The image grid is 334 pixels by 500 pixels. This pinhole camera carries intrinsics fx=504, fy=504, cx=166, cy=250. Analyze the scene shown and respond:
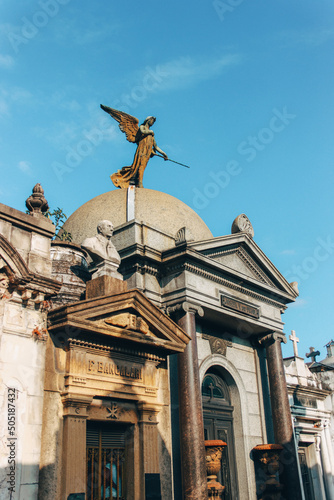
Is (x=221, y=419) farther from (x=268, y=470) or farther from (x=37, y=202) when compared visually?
(x=37, y=202)

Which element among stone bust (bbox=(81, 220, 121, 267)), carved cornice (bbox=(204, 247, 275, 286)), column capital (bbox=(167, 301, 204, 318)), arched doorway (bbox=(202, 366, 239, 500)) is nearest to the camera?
stone bust (bbox=(81, 220, 121, 267))

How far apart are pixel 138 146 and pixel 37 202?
6821 millimetres

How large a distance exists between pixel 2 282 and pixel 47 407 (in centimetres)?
219

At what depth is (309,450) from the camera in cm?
1789

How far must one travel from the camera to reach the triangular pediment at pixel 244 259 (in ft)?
44.5

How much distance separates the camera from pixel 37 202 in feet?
32.0

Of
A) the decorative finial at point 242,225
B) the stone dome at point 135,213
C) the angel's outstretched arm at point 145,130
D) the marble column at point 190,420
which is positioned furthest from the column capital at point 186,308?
the angel's outstretched arm at point 145,130

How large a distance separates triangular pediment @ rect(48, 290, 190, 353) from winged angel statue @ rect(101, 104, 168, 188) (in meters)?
6.75

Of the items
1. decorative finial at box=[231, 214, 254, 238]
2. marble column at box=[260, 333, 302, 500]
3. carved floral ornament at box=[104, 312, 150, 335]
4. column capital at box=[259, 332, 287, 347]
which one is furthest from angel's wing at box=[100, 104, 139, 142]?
carved floral ornament at box=[104, 312, 150, 335]

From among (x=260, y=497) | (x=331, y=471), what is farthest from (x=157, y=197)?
(x=331, y=471)

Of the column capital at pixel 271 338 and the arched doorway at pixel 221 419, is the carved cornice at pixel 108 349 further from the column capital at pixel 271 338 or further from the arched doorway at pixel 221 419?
the column capital at pixel 271 338

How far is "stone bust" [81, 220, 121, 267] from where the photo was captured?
35.3 ft

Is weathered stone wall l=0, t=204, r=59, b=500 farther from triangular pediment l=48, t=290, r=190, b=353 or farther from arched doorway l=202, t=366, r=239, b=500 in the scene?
arched doorway l=202, t=366, r=239, b=500

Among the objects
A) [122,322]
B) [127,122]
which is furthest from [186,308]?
[127,122]
